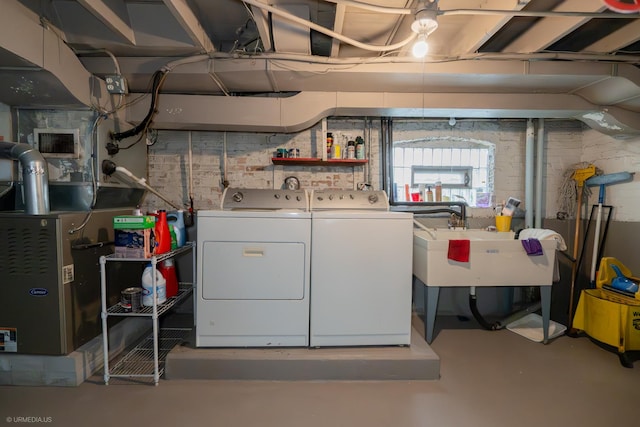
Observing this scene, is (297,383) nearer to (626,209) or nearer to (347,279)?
(347,279)

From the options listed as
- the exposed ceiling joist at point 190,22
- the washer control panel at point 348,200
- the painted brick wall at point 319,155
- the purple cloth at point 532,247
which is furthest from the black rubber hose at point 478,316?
the exposed ceiling joist at point 190,22

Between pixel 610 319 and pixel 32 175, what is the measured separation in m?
4.64

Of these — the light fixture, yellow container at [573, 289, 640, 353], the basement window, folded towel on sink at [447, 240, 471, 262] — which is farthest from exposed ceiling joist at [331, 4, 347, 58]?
yellow container at [573, 289, 640, 353]

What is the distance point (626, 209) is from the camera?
9.62 feet

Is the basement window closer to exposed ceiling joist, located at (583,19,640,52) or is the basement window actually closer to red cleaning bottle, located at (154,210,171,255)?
exposed ceiling joist, located at (583,19,640,52)

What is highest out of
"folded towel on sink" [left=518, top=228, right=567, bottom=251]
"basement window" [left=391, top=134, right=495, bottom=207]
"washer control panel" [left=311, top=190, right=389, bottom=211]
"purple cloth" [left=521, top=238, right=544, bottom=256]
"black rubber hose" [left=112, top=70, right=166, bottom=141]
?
"black rubber hose" [left=112, top=70, right=166, bottom=141]

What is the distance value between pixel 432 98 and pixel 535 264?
5.72 ft

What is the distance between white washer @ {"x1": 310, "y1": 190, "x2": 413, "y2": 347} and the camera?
2.23 meters

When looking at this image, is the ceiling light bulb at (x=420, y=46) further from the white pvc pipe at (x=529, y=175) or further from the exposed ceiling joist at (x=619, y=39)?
the white pvc pipe at (x=529, y=175)

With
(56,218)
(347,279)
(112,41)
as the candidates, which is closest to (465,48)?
(347,279)

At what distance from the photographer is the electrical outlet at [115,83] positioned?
240 cm

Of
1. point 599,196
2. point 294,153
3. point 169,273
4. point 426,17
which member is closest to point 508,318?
point 599,196

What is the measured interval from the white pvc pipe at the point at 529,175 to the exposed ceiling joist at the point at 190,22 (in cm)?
332

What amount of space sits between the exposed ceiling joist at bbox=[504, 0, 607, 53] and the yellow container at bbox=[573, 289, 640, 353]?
2.21 meters
